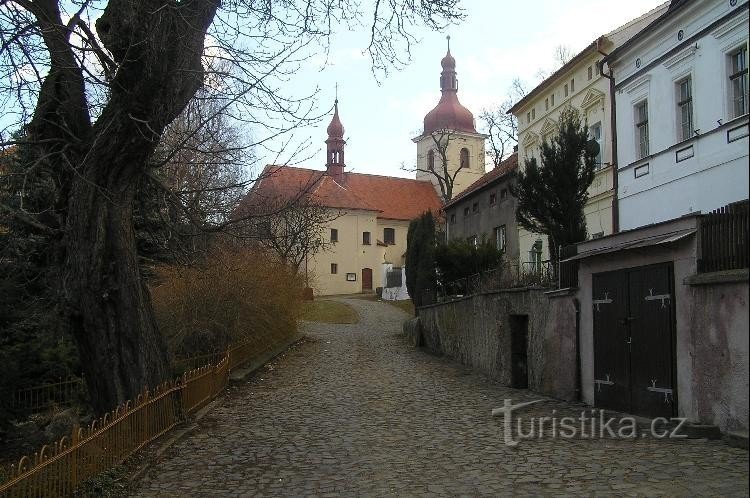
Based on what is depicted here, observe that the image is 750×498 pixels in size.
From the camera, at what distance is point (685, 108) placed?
718 inches

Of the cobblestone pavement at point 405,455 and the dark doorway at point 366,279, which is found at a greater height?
the dark doorway at point 366,279

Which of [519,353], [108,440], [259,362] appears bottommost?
[259,362]

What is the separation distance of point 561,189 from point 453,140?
4955cm

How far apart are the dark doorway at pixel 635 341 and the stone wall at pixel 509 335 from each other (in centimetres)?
96

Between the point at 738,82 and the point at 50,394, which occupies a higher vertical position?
the point at 738,82

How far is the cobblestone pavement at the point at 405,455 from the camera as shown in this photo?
668 cm

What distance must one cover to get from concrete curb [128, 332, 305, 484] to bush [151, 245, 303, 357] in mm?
723

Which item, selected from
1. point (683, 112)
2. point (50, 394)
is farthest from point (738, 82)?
point (50, 394)

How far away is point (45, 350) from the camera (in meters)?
14.3

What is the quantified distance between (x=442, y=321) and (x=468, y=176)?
4593cm

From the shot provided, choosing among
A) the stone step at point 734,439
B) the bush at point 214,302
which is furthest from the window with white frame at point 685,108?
the stone step at point 734,439

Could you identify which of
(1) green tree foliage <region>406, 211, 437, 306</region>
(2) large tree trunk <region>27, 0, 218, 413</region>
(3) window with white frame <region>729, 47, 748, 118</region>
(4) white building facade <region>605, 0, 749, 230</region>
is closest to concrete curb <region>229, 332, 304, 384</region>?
(2) large tree trunk <region>27, 0, 218, 413</region>

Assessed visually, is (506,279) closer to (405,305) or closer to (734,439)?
(734,439)

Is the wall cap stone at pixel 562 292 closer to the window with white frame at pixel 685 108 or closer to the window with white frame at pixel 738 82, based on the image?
the window with white frame at pixel 738 82
